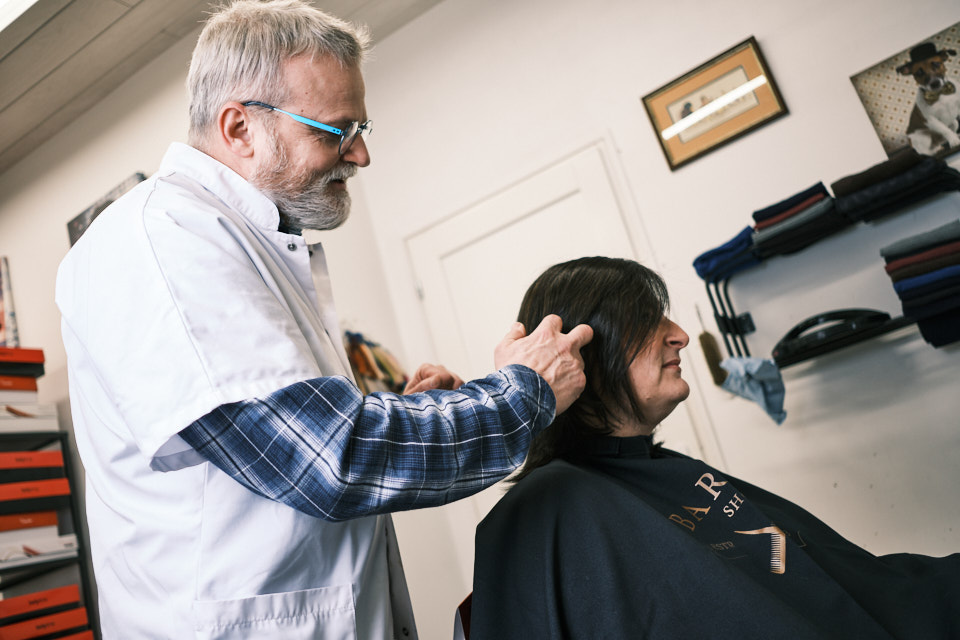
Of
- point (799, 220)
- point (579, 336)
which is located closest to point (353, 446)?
point (579, 336)

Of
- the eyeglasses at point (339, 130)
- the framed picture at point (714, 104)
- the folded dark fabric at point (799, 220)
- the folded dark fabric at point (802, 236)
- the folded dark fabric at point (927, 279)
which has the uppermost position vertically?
the framed picture at point (714, 104)

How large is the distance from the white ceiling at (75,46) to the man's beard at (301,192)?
1905 mm

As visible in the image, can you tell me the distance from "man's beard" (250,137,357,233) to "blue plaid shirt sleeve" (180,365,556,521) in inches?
20.3

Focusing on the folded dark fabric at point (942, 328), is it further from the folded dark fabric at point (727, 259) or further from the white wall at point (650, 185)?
the folded dark fabric at point (727, 259)

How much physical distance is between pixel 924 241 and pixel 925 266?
0.30ft

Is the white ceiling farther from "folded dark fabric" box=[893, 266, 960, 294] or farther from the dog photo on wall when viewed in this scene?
"folded dark fabric" box=[893, 266, 960, 294]

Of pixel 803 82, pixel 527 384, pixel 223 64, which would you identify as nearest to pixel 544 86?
pixel 803 82

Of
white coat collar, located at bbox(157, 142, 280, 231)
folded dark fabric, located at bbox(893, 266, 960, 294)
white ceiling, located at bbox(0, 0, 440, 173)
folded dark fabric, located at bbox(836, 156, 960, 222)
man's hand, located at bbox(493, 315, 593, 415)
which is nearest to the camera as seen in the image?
man's hand, located at bbox(493, 315, 593, 415)

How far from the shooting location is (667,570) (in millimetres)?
1224

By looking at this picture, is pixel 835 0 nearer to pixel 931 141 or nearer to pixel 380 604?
pixel 931 141

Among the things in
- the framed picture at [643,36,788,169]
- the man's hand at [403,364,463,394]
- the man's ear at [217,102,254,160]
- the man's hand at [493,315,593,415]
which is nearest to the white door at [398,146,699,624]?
the framed picture at [643,36,788,169]

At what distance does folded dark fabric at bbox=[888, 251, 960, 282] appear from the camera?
88.7 inches

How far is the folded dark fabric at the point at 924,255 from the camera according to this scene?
89.4 inches

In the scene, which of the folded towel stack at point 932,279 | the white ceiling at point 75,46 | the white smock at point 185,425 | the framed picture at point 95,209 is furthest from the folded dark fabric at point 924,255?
the framed picture at point 95,209
